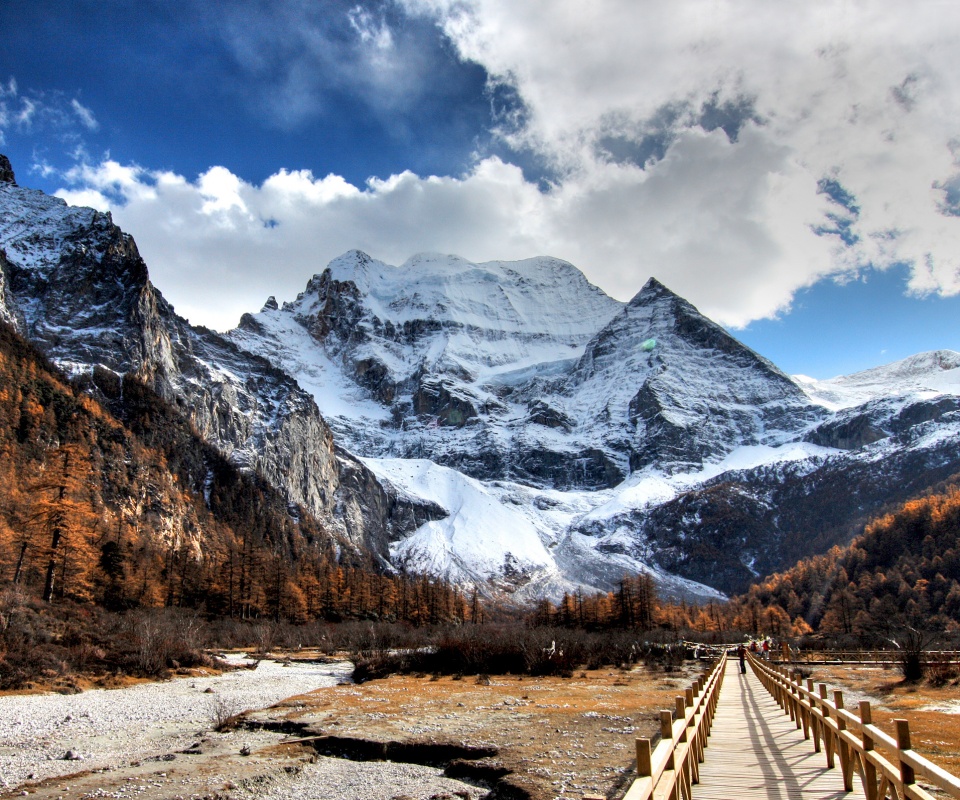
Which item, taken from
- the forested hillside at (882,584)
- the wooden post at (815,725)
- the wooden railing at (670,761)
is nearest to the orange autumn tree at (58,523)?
the wooden railing at (670,761)

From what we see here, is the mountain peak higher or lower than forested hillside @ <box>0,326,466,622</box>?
higher

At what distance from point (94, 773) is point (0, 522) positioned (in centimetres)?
5114

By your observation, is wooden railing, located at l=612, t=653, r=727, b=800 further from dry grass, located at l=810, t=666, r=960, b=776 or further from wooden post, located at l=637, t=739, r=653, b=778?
dry grass, located at l=810, t=666, r=960, b=776

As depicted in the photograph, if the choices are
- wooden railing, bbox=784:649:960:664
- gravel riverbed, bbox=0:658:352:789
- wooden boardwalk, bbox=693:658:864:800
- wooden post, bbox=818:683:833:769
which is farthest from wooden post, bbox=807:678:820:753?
wooden railing, bbox=784:649:960:664

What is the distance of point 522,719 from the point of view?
22344 millimetres

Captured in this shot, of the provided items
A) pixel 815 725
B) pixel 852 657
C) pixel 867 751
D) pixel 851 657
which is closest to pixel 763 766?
pixel 815 725

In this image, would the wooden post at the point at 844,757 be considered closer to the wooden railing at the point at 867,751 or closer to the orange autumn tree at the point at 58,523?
the wooden railing at the point at 867,751

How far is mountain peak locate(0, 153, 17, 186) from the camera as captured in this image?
167 meters

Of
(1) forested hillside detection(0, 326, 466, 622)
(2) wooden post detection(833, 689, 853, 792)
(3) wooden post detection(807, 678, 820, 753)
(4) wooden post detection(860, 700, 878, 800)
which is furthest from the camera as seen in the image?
(1) forested hillside detection(0, 326, 466, 622)

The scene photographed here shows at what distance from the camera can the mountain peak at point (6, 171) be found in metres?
167

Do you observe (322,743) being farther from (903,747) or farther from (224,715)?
(903,747)

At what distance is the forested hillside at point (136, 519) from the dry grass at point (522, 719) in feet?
95.7

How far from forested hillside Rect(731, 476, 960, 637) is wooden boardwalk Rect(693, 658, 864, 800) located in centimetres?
9364

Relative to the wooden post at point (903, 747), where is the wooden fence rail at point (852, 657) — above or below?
below
